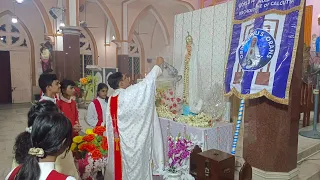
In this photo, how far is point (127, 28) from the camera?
10367mm

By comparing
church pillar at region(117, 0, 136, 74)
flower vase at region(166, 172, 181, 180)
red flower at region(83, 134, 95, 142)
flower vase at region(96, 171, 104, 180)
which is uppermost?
church pillar at region(117, 0, 136, 74)

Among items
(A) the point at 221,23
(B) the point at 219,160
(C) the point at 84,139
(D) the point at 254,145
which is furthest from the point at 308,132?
(C) the point at 84,139

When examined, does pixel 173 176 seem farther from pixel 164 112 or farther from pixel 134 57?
pixel 134 57

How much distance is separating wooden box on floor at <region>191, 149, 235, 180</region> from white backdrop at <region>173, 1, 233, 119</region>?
1.58m

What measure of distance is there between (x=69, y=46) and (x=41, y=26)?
455 cm

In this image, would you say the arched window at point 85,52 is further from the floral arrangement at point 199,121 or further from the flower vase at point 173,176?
the flower vase at point 173,176

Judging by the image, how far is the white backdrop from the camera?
141 inches

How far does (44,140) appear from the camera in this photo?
3.65 feet

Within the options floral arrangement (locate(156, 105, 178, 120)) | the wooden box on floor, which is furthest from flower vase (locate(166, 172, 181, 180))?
floral arrangement (locate(156, 105, 178, 120))

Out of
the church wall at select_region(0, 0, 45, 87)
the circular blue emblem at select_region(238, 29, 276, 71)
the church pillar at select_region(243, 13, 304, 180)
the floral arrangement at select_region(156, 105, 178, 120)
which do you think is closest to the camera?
the circular blue emblem at select_region(238, 29, 276, 71)

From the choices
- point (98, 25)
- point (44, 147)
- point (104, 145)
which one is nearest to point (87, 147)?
point (104, 145)

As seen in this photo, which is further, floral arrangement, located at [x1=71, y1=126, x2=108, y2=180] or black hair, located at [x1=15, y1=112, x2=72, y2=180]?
floral arrangement, located at [x1=71, y1=126, x2=108, y2=180]

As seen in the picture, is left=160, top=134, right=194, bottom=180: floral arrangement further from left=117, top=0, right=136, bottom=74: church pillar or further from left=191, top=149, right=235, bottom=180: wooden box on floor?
left=117, top=0, right=136, bottom=74: church pillar

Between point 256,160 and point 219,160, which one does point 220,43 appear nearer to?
point 256,160
